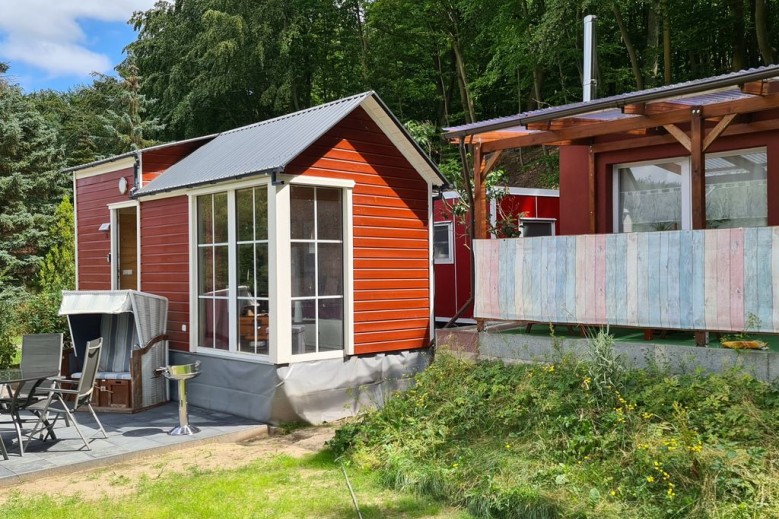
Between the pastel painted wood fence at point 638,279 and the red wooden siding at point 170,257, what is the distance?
4110 mm

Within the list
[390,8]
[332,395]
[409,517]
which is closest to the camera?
[409,517]

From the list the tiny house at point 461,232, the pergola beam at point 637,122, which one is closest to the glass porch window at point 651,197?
the pergola beam at point 637,122

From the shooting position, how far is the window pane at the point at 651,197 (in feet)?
28.7

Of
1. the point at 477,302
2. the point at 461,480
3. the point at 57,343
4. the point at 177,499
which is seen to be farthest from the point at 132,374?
the point at 461,480

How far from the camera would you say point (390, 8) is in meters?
23.3

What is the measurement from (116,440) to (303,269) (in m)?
2.75

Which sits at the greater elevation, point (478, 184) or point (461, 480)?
point (478, 184)

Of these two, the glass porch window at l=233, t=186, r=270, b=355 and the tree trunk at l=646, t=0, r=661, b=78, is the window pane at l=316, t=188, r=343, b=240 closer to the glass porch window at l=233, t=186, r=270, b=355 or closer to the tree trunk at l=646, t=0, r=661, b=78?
the glass porch window at l=233, t=186, r=270, b=355

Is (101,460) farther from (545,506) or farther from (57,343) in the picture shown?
(545,506)

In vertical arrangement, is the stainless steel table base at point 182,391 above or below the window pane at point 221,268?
below

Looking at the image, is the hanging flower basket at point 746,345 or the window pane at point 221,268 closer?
the hanging flower basket at point 746,345

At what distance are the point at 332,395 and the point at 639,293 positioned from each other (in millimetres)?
3828

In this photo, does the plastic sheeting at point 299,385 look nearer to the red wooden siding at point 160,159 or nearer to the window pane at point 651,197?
the red wooden siding at point 160,159

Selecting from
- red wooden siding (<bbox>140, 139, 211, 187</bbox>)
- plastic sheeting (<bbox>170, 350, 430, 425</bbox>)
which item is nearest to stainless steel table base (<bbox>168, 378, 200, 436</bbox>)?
plastic sheeting (<bbox>170, 350, 430, 425</bbox>)
